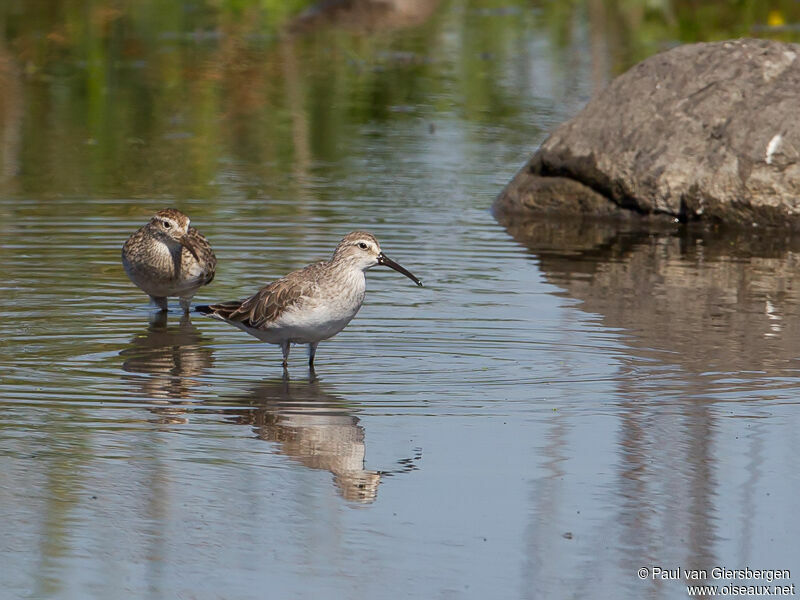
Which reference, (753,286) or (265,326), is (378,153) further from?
(265,326)

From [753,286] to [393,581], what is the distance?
22.8 feet

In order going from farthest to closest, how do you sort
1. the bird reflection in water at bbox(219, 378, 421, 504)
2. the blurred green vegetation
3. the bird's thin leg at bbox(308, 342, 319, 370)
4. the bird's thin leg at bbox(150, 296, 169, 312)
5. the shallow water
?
the blurred green vegetation
the bird's thin leg at bbox(150, 296, 169, 312)
the bird's thin leg at bbox(308, 342, 319, 370)
the bird reflection in water at bbox(219, 378, 421, 504)
the shallow water

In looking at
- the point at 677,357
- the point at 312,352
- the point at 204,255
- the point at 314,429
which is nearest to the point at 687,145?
the point at 677,357

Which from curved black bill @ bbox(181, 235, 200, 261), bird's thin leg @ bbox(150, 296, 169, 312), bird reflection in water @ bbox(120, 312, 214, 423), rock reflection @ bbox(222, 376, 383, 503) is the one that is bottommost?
bird's thin leg @ bbox(150, 296, 169, 312)

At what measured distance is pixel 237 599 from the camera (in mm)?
5723

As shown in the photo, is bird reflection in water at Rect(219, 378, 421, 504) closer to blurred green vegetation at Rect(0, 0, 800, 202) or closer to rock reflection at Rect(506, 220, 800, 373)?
rock reflection at Rect(506, 220, 800, 373)

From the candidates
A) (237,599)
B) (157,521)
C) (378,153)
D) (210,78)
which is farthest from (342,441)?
(210,78)

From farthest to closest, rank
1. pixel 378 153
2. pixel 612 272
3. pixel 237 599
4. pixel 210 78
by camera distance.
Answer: pixel 210 78
pixel 378 153
pixel 612 272
pixel 237 599

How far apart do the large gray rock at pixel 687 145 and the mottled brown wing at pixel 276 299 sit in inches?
227

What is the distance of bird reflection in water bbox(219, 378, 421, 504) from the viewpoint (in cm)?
722

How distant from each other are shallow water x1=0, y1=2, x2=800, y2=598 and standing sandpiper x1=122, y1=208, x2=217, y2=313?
0.29m

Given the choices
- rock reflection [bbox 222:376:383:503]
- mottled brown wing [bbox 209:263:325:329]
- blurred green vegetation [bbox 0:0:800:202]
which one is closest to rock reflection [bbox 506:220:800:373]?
mottled brown wing [bbox 209:263:325:329]

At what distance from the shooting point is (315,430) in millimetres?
8133

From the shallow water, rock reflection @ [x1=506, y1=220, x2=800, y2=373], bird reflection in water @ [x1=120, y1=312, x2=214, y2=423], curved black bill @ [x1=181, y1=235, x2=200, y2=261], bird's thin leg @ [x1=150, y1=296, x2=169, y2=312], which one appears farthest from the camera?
bird's thin leg @ [x1=150, y1=296, x2=169, y2=312]
